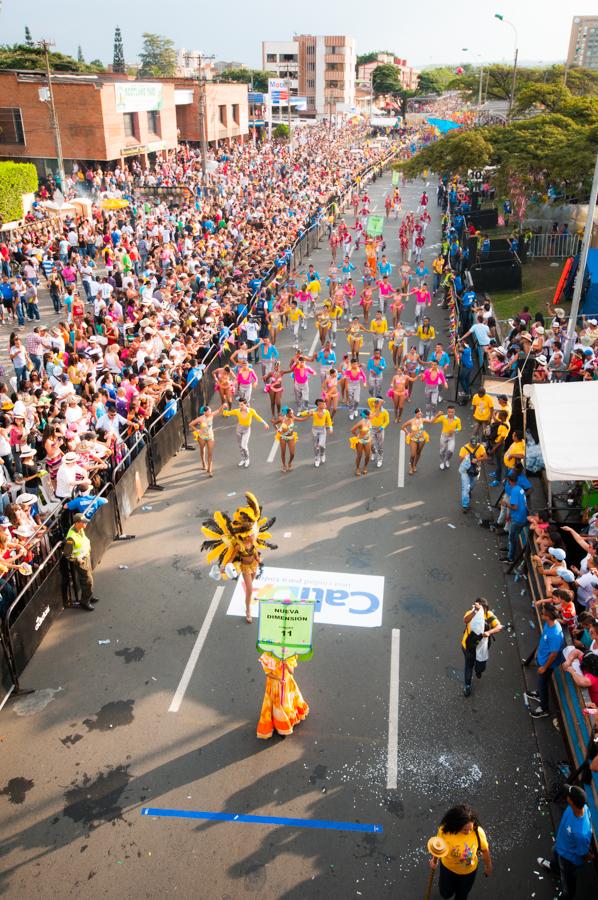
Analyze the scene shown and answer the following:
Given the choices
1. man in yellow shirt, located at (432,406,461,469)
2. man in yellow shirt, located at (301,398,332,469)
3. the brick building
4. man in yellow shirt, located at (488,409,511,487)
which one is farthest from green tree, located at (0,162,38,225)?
the brick building

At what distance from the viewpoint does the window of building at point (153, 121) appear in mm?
47959

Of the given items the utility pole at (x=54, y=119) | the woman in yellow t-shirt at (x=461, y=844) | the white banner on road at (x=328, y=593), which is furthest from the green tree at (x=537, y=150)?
the woman in yellow t-shirt at (x=461, y=844)

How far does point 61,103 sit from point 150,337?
106 feet

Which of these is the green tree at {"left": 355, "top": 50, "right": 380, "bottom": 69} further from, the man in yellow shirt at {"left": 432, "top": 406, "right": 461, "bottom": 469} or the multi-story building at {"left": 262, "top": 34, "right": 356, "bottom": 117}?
the man in yellow shirt at {"left": 432, "top": 406, "right": 461, "bottom": 469}

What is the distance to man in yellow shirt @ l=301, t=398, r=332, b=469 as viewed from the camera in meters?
13.0

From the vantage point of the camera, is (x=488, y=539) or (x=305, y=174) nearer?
(x=488, y=539)

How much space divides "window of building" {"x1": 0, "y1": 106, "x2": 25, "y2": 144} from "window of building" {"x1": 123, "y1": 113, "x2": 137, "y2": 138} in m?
6.45

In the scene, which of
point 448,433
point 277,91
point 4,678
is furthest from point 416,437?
point 277,91


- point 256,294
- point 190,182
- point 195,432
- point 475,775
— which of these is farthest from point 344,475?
point 190,182

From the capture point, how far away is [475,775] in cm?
715

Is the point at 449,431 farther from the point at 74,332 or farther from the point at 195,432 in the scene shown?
the point at 74,332

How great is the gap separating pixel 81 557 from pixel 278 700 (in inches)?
139

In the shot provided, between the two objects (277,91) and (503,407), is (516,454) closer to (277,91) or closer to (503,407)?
(503,407)

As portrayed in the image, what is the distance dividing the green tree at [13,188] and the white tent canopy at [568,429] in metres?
25.3
